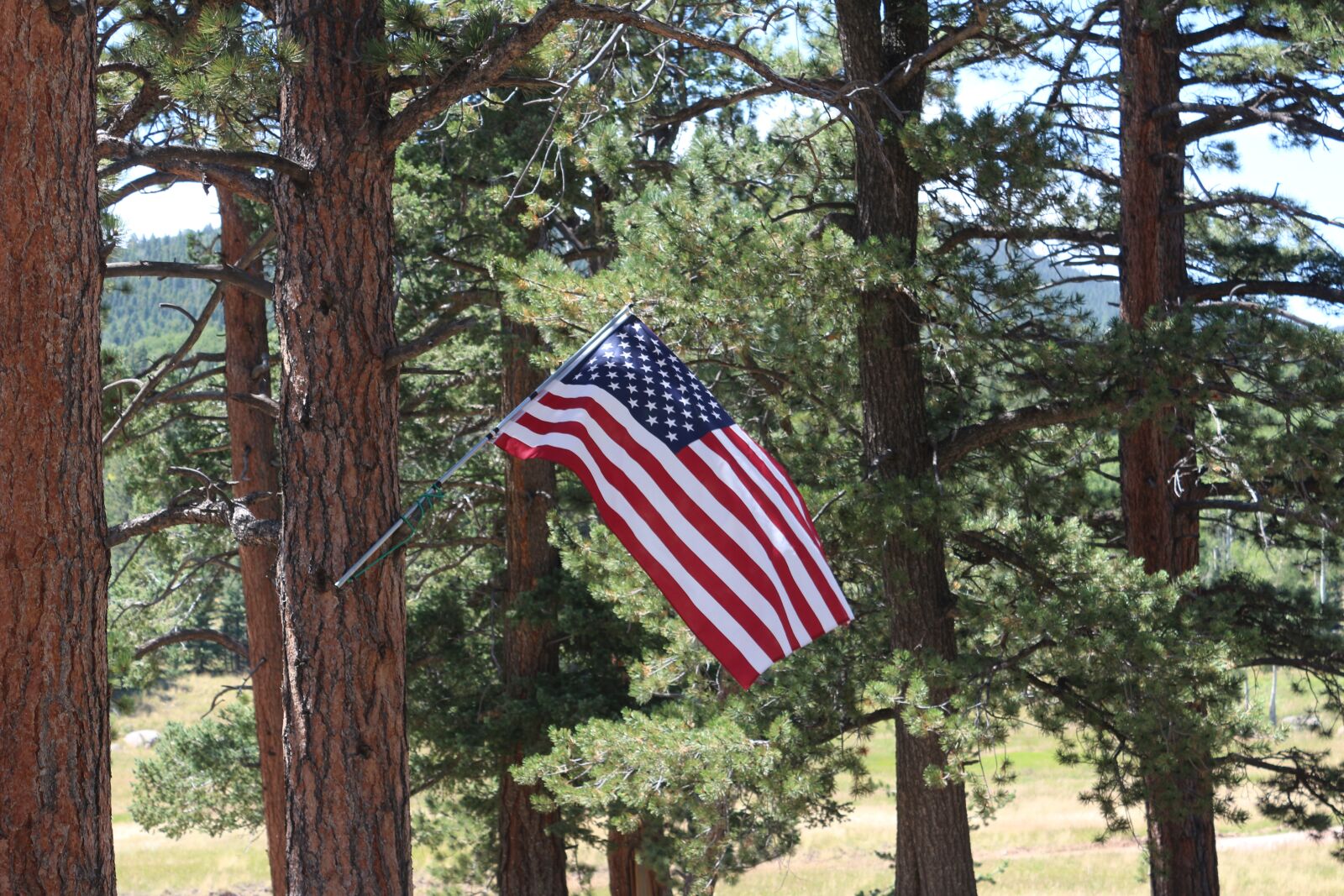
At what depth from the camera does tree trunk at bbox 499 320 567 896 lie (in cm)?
1380

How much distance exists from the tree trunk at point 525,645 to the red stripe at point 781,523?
837 cm

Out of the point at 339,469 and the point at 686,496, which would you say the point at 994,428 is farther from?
the point at 339,469

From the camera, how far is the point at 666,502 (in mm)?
5090

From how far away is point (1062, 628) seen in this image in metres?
7.91

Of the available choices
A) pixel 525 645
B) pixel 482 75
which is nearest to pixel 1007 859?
pixel 525 645

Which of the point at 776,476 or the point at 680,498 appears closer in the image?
the point at 680,498

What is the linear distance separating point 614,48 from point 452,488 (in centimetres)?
870

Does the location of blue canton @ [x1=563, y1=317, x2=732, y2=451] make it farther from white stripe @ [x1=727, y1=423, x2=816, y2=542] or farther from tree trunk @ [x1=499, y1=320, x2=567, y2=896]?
tree trunk @ [x1=499, y1=320, x2=567, y2=896]

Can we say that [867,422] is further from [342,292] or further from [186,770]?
[186,770]

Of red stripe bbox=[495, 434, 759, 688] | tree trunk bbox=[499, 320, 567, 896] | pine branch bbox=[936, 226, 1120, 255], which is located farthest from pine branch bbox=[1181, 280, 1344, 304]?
red stripe bbox=[495, 434, 759, 688]

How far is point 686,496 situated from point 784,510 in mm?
521

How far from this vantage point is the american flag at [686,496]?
16.5 ft

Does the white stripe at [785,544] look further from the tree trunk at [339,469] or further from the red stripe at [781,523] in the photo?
the tree trunk at [339,469]

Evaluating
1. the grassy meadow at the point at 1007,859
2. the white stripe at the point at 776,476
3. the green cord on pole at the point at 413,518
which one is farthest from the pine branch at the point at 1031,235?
the grassy meadow at the point at 1007,859
